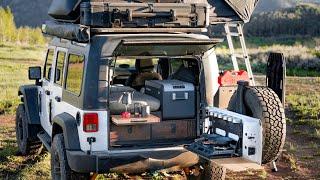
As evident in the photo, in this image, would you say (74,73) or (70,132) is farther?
(74,73)

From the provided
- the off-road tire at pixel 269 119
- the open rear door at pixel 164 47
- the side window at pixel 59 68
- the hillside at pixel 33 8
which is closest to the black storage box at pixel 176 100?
the open rear door at pixel 164 47

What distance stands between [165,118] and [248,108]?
1.01 m

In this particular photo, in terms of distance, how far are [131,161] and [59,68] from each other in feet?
6.41

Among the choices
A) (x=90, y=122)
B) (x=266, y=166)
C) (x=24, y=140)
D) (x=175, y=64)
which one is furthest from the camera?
(x=24, y=140)

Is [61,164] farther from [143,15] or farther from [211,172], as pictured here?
[143,15]

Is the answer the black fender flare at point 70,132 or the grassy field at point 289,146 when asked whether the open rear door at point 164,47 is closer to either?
the black fender flare at point 70,132

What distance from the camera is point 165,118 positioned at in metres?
6.76

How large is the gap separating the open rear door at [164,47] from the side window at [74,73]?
1.61 ft

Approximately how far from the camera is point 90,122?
616cm

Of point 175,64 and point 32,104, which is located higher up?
point 175,64

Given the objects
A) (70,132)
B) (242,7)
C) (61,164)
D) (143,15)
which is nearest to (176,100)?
(143,15)

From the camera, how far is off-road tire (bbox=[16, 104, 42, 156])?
9.11m

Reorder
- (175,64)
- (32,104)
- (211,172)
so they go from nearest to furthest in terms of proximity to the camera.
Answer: (211,172)
(175,64)
(32,104)

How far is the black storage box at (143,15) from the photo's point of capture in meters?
6.35
